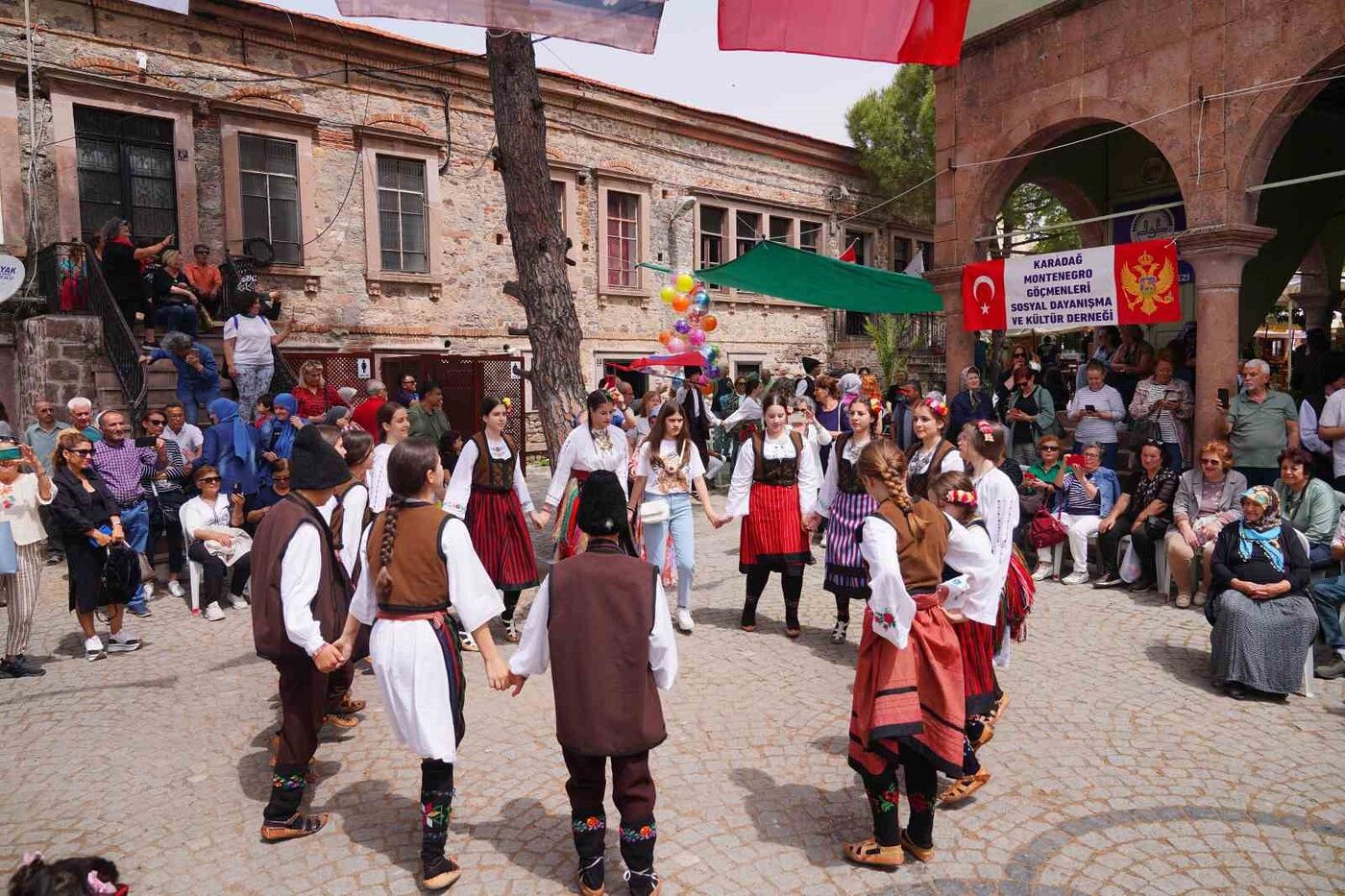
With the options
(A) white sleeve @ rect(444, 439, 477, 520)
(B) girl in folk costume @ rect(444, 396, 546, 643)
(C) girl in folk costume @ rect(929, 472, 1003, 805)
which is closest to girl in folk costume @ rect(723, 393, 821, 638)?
(B) girl in folk costume @ rect(444, 396, 546, 643)

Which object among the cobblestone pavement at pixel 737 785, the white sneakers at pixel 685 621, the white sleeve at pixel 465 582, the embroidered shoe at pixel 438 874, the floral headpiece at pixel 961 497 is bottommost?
the cobblestone pavement at pixel 737 785

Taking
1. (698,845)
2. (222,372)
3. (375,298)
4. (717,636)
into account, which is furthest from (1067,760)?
(375,298)

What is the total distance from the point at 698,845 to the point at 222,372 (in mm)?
9907

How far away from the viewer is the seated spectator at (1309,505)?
6.30m

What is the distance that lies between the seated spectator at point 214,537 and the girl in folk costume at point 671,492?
402cm

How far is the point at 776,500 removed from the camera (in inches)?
262

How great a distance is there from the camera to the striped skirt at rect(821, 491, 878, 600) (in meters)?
6.18

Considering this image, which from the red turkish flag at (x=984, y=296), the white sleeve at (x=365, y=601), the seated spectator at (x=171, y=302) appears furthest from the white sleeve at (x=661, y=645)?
the seated spectator at (x=171, y=302)

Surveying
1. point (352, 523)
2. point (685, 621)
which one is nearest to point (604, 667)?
point (352, 523)

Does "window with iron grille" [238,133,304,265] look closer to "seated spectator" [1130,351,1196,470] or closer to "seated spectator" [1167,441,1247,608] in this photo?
"seated spectator" [1130,351,1196,470]

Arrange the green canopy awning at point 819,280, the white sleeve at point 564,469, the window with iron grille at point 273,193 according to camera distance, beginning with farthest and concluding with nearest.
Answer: the window with iron grille at point 273,193 → the green canopy awning at point 819,280 → the white sleeve at point 564,469

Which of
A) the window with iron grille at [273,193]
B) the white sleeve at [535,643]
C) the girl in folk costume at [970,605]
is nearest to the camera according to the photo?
the white sleeve at [535,643]

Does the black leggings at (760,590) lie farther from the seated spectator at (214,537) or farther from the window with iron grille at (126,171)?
the window with iron grille at (126,171)

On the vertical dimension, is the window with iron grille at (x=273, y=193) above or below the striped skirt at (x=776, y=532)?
above
